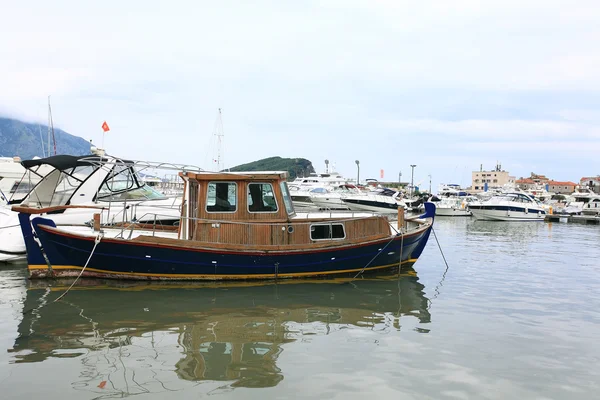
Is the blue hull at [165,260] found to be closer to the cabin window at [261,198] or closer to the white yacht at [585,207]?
the cabin window at [261,198]

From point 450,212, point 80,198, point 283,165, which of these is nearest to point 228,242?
point 80,198

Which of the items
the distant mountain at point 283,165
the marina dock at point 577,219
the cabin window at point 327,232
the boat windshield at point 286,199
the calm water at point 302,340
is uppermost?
the distant mountain at point 283,165

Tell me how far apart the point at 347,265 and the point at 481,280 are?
421cm

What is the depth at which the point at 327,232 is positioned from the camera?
12.5 m

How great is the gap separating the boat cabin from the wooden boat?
3 cm

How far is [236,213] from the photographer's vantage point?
11.8 meters

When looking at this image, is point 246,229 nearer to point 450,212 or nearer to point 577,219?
point 450,212

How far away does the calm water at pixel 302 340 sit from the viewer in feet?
20.3

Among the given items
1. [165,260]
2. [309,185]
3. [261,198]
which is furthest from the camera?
[309,185]

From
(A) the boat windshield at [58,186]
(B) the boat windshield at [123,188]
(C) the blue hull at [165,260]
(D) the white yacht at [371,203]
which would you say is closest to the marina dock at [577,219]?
(D) the white yacht at [371,203]

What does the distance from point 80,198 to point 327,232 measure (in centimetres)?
848

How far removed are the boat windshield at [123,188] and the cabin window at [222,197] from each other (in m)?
5.12

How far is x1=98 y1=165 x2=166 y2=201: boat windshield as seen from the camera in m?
15.7

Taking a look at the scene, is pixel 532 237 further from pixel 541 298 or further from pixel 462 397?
pixel 462 397
